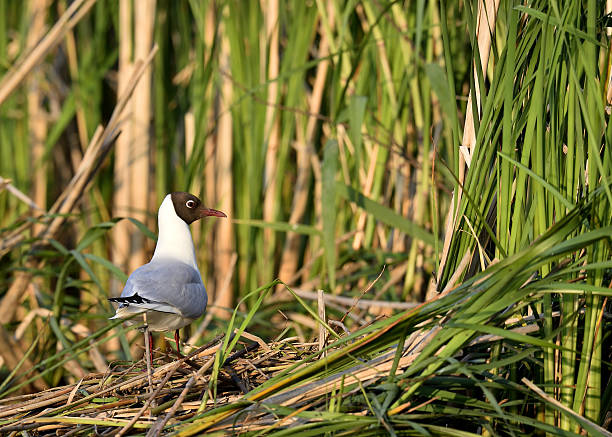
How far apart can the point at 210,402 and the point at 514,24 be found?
998 millimetres

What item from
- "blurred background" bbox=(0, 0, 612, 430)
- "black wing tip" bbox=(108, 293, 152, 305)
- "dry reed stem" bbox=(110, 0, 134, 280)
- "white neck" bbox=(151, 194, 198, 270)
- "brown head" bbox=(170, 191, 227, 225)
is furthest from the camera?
"dry reed stem" bbox=(110, 0, 134, 280)

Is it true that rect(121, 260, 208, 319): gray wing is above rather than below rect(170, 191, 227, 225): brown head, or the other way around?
below

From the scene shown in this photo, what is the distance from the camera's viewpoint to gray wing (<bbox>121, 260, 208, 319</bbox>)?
2.07m

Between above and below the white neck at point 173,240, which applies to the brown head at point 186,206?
above

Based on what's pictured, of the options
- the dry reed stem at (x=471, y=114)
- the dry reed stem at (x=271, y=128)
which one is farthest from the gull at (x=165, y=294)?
the dry reed stem at (x=271, y=128)

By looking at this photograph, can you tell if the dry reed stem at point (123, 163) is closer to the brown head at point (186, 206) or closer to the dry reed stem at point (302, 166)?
the dry reed stem at point (302, 166)

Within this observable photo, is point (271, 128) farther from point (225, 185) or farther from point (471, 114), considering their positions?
point (471, 114)

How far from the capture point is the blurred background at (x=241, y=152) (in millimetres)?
3039

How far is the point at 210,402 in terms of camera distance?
→ 1.66 m

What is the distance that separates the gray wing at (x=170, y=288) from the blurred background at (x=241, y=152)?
0.89 ft

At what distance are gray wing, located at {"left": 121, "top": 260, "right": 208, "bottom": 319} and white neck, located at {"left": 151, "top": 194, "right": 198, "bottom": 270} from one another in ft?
0.79

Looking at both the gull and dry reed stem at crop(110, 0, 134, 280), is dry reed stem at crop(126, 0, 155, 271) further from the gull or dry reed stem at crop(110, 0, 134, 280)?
the gull

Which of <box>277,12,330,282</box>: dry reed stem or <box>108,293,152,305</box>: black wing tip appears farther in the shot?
<box>277,12,330,282</box>: dry reed stem

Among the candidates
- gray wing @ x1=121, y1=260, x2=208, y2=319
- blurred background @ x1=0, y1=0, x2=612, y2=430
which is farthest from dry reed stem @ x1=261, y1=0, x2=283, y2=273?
gray wing @ x1=121, y1=260, x2=208, y2=319
